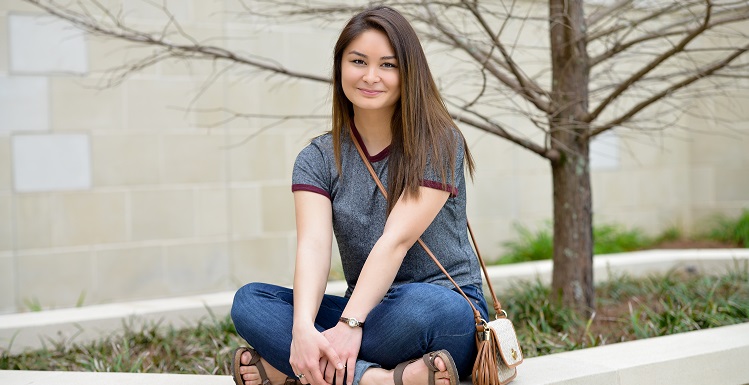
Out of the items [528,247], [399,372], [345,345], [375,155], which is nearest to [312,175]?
[375,155]

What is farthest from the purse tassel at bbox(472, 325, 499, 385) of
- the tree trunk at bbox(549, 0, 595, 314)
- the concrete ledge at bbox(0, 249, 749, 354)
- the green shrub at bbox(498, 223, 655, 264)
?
the green shrub at bbox(498, 223, 655, 264)

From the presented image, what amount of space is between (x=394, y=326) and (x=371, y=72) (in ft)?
2.59

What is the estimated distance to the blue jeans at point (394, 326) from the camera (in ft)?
8.45

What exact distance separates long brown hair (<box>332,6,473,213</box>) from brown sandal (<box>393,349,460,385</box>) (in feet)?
1.60

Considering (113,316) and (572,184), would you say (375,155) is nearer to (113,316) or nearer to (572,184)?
(572,184)

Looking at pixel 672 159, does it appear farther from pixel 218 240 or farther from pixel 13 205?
pixel 13 205

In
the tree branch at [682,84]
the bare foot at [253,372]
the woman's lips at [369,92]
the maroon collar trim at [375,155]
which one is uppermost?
the tree branch at [682,84]

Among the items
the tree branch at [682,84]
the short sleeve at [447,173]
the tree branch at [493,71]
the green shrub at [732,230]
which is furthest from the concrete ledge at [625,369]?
the green shrub at [732,230]

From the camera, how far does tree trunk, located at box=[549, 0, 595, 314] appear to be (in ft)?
14.9

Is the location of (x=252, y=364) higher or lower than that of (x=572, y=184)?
lower

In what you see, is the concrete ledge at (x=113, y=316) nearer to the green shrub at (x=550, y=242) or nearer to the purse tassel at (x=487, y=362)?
the green shrub at (x=550, y=242)

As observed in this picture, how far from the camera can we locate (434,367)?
2.51 m

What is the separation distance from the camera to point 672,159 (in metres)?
8.62

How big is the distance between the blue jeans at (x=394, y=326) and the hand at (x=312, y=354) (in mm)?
102
